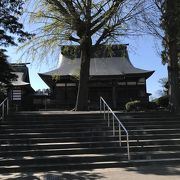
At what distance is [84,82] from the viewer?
78.0 feet

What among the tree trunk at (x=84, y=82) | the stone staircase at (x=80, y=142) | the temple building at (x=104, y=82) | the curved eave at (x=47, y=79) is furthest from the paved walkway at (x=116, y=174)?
the curved eave at (x=47, y=79)

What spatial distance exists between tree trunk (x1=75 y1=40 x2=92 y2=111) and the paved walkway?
35.0 feet

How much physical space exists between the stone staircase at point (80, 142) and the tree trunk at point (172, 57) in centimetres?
266

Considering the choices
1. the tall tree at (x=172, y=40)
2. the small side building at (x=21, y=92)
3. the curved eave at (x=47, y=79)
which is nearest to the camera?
the tall tree at (x=172, y=40)

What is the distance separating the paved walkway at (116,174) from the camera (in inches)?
451

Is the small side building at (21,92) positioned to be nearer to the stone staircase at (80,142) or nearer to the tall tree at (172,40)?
the tall tree at (172,40)

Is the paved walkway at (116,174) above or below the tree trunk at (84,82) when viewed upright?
below

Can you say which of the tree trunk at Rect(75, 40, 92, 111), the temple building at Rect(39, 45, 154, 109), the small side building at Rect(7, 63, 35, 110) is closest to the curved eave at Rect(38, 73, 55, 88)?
the temple building at Rect(39, 45, 154, 109)

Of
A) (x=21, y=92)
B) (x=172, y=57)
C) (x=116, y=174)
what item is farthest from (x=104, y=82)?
(x=116, y=174)

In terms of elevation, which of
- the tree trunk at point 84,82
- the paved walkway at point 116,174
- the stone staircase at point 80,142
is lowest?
the paved walkway at point 116,174

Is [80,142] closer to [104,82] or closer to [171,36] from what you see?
[171,36]

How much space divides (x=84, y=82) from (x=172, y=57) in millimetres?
5067

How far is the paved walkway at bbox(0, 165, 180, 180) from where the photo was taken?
1146 centimetres

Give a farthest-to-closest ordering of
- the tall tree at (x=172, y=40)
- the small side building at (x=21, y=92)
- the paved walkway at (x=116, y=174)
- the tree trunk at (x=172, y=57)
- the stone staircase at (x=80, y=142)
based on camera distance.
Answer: the small side building at (x=21, y=92) → the tree trunk at (x=172, y=57) → the tall tree at (x=172, y=40) → the stone staircase at (x=80, y=142) → the paved walkway at (x=116, y=174)
